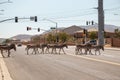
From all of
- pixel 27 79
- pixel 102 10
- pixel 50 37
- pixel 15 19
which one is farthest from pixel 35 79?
pixel 50 37

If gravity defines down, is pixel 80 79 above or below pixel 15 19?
below

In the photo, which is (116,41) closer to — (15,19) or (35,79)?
(15,19)

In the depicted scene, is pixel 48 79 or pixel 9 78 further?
pixel 9 78

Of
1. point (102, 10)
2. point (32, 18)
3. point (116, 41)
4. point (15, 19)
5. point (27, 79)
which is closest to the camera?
point (27, 79)

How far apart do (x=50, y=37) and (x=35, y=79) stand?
13881 centimetres

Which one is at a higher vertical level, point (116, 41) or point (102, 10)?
point (102, 10)

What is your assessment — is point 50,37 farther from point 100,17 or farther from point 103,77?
point 103,77

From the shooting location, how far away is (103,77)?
54.5 ft

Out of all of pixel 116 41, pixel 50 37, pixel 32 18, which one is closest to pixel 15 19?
pixel 32 18

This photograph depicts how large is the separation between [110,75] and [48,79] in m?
3.00

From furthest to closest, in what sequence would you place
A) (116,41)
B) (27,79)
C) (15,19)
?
(116,41)
(15,19)
(27,79)

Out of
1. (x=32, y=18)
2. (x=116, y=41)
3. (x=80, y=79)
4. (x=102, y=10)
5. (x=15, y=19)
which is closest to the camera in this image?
(x=80, y=79)

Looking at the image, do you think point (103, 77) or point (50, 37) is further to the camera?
point (50, 37)

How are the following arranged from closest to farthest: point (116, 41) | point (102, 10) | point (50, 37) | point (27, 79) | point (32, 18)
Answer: point (27, 79) → point (32, 18) → point (116, 41) → point (102, 10) → point (50, 37)
